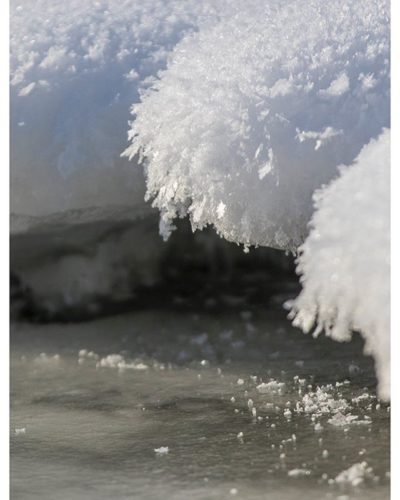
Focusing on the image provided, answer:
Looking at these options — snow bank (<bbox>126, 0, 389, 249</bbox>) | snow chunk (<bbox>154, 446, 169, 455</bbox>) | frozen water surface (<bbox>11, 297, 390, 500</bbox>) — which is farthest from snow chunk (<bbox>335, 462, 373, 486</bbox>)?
snow bank (<bbox>126, 0, 389, 249</bbox>)

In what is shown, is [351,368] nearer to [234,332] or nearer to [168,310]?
[234,332]

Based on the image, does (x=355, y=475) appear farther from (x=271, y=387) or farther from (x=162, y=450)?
(x=271, y=387)

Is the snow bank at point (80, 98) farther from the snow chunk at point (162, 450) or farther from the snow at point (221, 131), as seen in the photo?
the snow chunk at point (162, 450)

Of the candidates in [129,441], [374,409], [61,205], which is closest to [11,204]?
[61,205]

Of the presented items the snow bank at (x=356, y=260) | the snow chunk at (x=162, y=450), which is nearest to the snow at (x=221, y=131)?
the snow bank at (x=356, y=260)

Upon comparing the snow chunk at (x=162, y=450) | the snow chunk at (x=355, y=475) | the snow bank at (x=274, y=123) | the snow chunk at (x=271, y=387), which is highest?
the snow bank at (x=274, y=123)

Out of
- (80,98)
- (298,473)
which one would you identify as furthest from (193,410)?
(80,98)

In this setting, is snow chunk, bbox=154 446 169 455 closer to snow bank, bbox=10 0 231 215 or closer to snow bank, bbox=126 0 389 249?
→ snow bank, bbox=126 0 389 249
